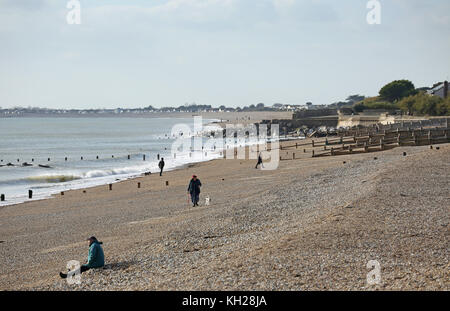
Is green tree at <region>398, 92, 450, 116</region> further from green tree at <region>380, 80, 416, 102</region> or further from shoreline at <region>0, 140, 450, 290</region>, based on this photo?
shoreline at <region>0, 140, 450, 290</region>

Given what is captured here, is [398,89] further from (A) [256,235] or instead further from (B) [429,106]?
(A) [256,235]

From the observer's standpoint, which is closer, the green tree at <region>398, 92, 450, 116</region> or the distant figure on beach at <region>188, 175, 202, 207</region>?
the distant figure on beach at <region>188, 175, 202, 207</region>

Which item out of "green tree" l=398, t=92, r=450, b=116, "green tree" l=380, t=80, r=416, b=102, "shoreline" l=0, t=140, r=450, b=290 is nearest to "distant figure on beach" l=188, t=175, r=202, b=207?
"shoreline" l=0, t=140, r=450, b=290

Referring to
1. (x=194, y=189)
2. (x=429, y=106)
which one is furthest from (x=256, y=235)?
(x=429, y=106)

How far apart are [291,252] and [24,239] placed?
10881mm

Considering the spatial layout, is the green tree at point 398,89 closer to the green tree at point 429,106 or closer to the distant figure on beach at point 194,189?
the green tree at point 429,106

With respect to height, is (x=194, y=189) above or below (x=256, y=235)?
above

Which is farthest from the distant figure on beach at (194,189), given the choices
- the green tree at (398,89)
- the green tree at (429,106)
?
the green tree at (398,89)

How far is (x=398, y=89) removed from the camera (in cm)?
12556

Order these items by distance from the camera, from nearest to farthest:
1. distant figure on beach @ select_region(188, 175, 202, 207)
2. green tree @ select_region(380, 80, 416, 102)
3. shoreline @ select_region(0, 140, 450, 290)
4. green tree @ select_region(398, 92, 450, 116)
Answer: shoreline @ select_region(0, 140, 450, 290)
distant figure on beach @ select_region(188, 175, 202, 207)
green tree @ select_region(398, 92, 450, 116)
green tree @ select_region(380, 80, 416, 102)

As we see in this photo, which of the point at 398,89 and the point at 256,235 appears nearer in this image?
the point at 256,235

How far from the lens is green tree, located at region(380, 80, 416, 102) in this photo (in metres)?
125

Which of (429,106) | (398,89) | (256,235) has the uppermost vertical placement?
(398,89)

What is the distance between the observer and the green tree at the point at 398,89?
125 metres
